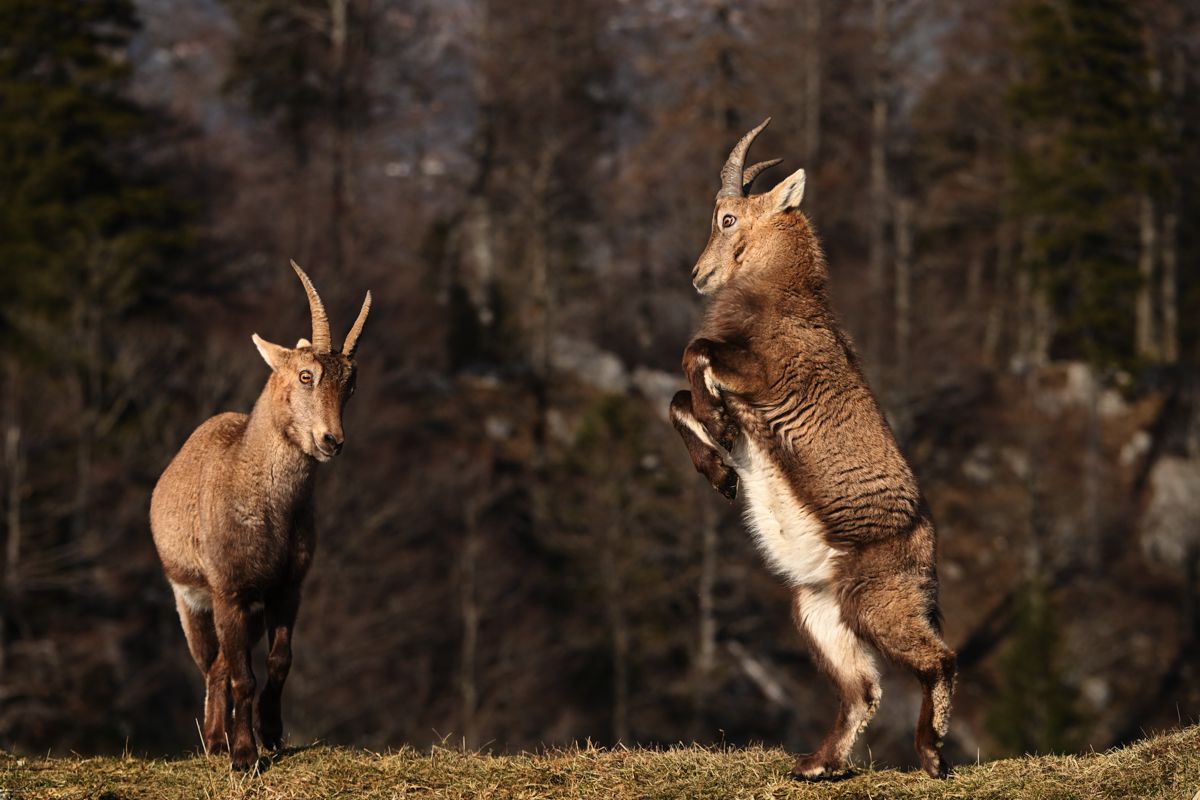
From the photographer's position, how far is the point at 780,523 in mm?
8742

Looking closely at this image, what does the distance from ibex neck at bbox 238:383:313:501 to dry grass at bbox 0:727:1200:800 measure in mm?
1625

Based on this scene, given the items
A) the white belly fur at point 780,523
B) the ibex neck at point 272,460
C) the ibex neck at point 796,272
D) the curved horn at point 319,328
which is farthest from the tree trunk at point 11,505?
the white belly fur at point 780,523

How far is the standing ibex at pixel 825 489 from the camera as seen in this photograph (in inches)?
326

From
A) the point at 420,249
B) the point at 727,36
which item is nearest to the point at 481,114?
the point at 420,249

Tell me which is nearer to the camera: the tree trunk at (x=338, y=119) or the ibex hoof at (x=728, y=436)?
the ibex hoof at (x=728, y=436)

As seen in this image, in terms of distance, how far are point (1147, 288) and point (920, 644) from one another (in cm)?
4256

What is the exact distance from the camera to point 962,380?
161ft

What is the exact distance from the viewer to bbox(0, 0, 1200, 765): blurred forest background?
35.5m

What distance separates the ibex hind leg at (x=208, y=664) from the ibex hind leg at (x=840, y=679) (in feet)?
11.4

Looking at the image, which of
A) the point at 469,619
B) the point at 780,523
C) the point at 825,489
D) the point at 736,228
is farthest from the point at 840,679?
the point at 469,619

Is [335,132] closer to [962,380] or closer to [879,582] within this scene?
[962,380]

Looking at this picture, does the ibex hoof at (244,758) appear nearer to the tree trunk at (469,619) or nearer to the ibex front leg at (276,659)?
the ibex front leg at (276,659)

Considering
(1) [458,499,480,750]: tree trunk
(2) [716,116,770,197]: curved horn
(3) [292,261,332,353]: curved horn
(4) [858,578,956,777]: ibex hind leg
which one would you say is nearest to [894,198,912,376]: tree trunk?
(1) [458,499,480,750]: tree trunk

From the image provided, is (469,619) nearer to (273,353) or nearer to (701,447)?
(273,353)
